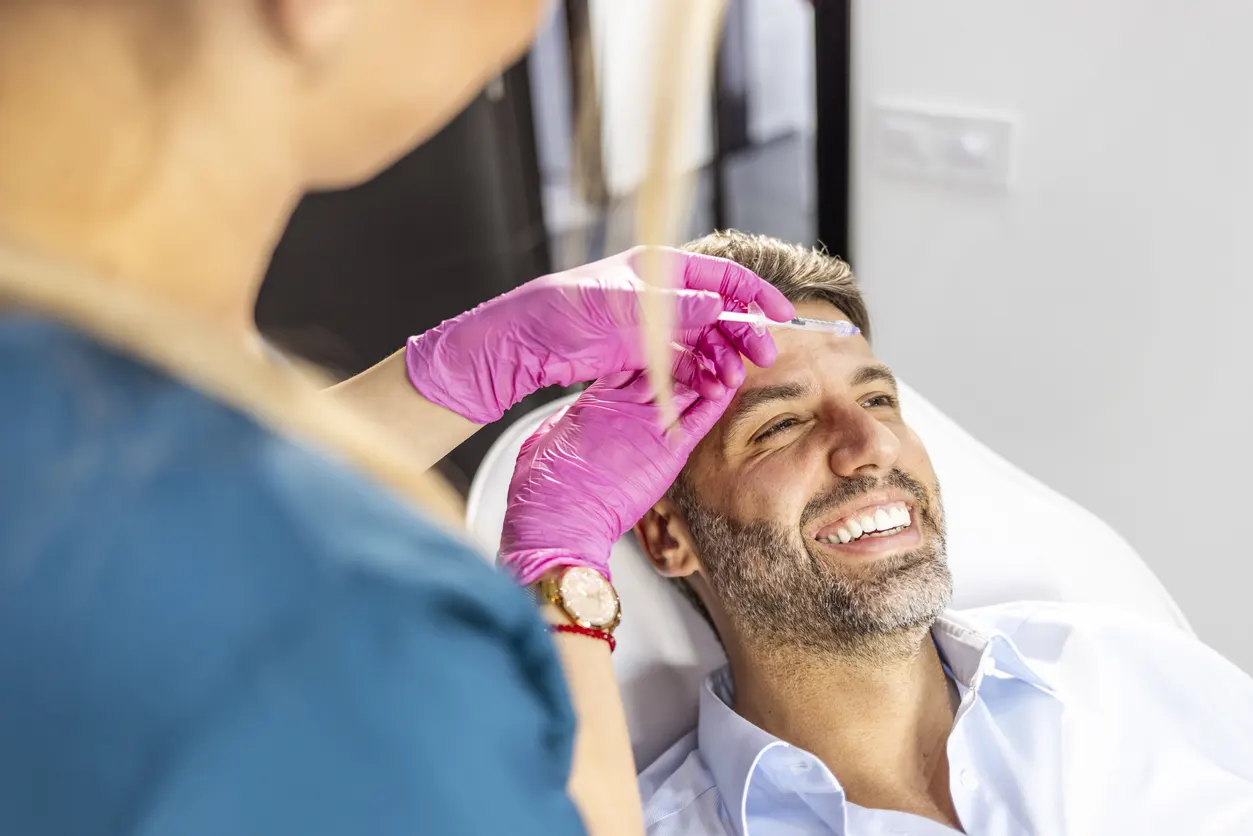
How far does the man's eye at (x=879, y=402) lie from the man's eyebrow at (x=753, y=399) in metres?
0.11

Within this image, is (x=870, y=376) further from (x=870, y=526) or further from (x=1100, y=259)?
(x=1100, y=259)

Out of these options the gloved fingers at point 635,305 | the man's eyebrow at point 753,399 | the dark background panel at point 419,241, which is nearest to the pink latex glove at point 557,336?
the gloved fingers at point 635,305

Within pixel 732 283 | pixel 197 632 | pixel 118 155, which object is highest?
pixel 118 155

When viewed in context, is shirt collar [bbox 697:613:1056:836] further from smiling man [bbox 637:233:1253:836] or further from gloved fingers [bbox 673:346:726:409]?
gloved fingers [bbox 673:346:726:409]

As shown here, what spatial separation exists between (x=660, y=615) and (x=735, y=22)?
220cm

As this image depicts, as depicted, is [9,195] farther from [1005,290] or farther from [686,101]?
[1005,290]

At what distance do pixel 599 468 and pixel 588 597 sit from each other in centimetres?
21

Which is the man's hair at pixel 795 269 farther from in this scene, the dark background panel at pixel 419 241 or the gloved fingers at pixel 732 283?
the dark background panel at pixel 419 241

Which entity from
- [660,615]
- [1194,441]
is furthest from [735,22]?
[660,615]

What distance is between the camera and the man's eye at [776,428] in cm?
122

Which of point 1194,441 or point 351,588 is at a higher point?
point 351,588

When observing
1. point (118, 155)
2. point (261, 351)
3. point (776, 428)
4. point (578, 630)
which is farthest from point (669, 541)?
point (118, 155)

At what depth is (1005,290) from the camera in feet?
5.83

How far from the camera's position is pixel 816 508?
117 cm
